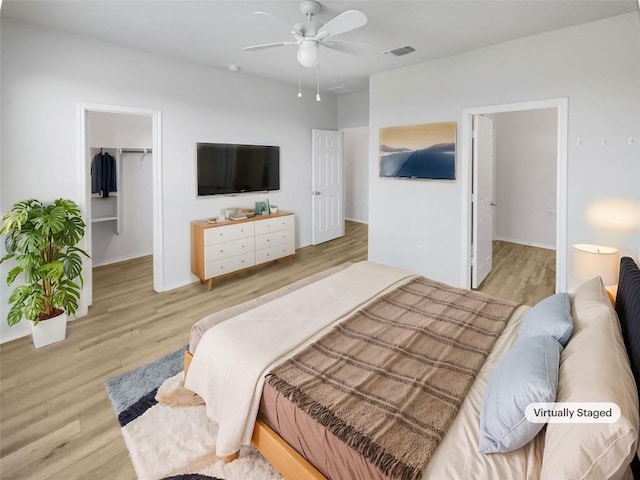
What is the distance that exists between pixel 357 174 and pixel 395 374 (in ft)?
24.8

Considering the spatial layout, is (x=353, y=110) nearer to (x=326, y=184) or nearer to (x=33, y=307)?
(x=326, y=184)

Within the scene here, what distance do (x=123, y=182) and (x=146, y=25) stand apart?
9.45 ft

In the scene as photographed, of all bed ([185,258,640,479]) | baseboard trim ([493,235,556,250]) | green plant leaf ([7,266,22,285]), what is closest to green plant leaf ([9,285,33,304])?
green plant leaf ([7,266,22,285])

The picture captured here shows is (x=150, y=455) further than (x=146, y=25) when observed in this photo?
No

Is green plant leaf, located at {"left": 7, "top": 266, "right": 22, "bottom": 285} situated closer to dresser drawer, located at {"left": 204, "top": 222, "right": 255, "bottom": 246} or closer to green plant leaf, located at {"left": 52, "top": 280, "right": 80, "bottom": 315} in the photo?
green plant leaf, located at {"left": 52, "top": 280, "right": 80, "bottom": 315}

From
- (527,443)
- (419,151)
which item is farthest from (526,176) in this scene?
(527,443)

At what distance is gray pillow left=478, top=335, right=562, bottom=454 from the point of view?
107cm

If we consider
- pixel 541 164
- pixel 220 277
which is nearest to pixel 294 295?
pixel 220 277

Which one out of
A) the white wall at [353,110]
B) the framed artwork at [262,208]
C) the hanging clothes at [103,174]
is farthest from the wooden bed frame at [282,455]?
the white wall at [353,110]

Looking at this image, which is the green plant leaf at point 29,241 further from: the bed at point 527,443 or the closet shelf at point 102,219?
the closet shelf at point 102,219

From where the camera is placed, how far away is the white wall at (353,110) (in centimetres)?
599

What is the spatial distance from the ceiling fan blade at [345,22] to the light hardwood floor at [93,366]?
8.95 feet

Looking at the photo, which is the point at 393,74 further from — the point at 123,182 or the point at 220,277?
the point at 123,182

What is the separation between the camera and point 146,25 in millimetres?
3004
